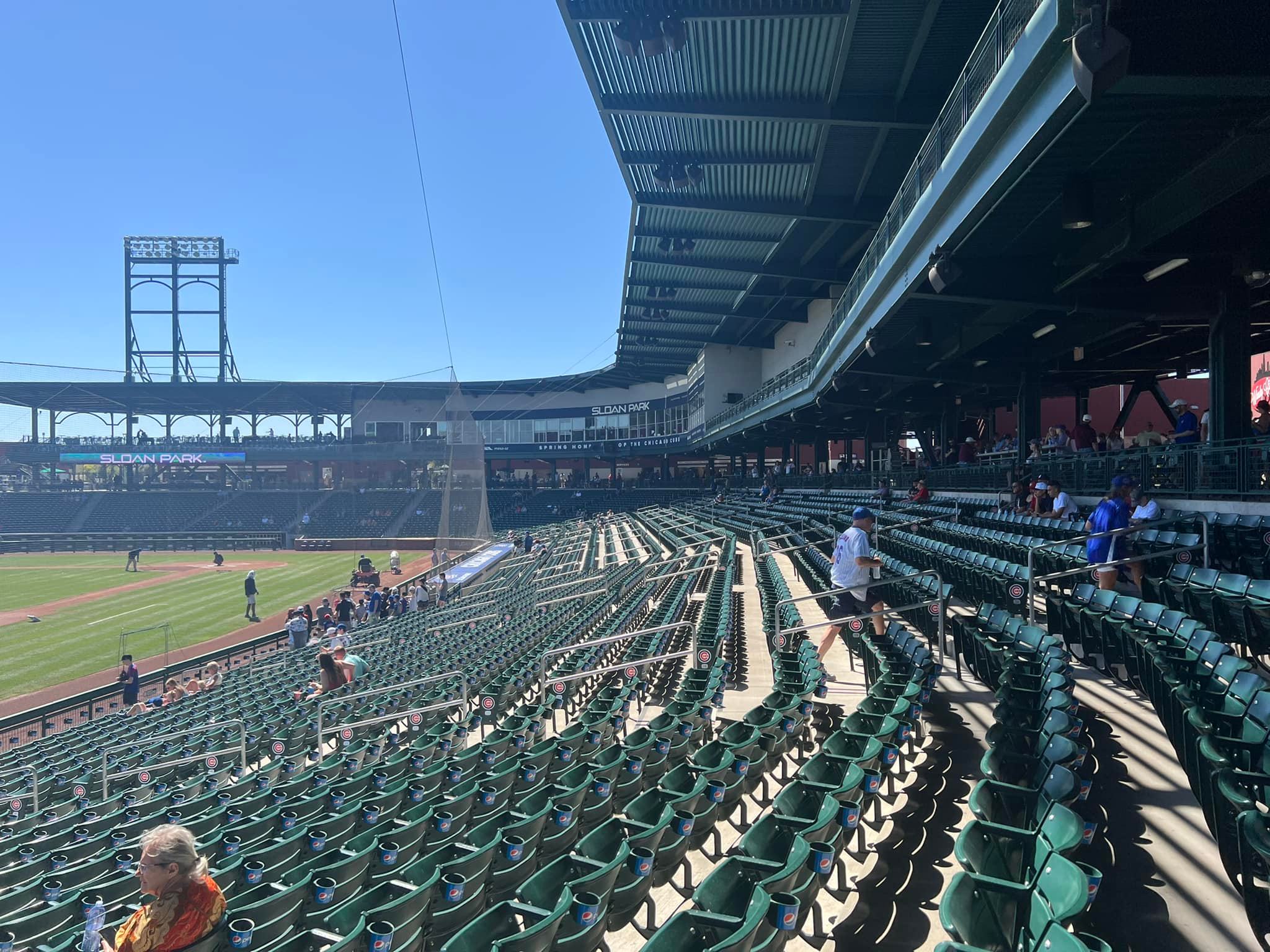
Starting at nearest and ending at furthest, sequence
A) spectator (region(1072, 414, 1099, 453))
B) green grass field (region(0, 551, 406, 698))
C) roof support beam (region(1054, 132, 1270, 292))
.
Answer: roof support beam (region(1054, 132, 1270, 292)), spectator (region(1072, 414, 1099, 453)), green grass field (region(0, 551, 406, 698))

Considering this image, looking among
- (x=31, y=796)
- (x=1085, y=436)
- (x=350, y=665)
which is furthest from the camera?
(x=1085, y=436)

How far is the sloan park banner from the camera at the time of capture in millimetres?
64938

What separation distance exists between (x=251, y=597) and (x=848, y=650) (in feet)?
80.6

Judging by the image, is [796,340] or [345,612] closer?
[345,612]

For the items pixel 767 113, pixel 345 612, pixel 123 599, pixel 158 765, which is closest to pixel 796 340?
pixel 767 113

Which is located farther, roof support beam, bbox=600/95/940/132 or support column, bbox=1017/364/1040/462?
support column, bbox=1017/364/1040/462

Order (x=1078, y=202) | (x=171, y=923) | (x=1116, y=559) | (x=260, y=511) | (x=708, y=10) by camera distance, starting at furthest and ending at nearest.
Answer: (x=260, y=511)
(x=708, y=10)
(x=1116, y=559)
(x=1078, y=202)
(x=171, y=923)

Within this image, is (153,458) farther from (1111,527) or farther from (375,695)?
(1111,527)

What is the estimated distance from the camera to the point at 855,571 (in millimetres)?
8266

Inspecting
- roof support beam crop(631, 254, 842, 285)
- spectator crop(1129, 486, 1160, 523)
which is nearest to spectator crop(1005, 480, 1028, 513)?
spectator crop(1129, 486, 1160, 523)

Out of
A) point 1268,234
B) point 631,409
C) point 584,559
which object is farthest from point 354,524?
point 1268,234

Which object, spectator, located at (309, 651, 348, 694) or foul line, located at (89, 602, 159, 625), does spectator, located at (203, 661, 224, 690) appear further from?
foul line, located at (89, 602, 159, 625)

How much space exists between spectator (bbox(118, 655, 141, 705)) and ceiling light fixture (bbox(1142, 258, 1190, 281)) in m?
19.2

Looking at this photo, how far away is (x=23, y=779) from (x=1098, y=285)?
629 inches
